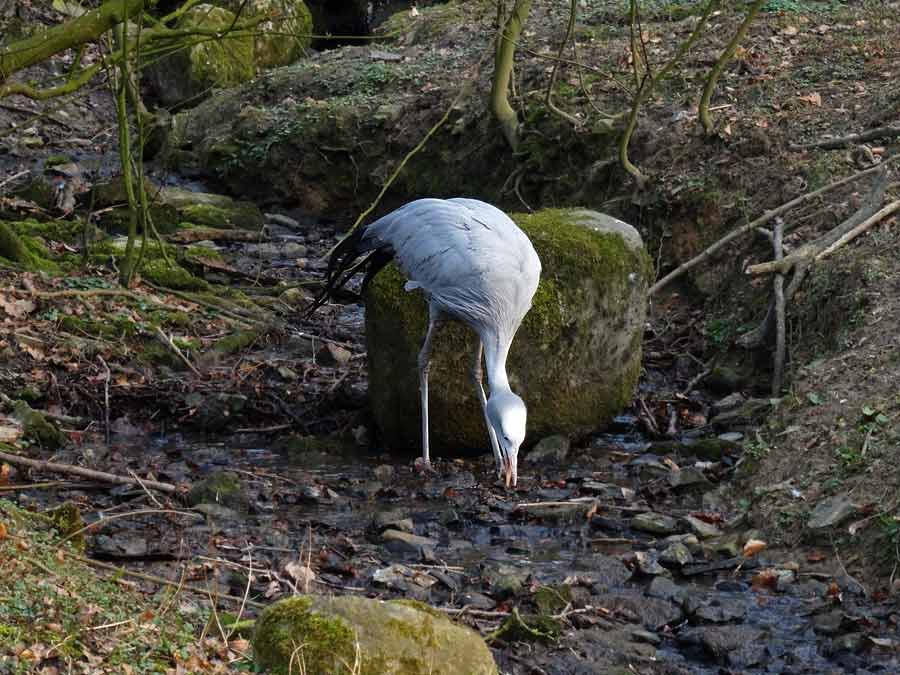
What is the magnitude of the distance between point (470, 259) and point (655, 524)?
5.55 ft

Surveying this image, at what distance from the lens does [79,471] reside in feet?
20.3

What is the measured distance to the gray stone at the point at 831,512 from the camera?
19.5ft

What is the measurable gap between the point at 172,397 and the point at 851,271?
4.42 metres

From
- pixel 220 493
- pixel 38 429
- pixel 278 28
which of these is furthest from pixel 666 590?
pixel 278 28

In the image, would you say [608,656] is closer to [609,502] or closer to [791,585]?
[791,585]

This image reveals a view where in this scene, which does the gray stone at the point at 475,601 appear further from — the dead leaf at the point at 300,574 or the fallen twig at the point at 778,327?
the fallen twig at the point at 778,327

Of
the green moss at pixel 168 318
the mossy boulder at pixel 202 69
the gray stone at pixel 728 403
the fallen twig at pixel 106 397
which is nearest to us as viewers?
the fallen twig at pixel 106 397

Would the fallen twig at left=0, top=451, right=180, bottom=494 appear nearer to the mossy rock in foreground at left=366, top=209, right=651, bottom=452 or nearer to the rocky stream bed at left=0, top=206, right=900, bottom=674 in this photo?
the rocky stream bed at left=0, top=206, right=900, bottom=674

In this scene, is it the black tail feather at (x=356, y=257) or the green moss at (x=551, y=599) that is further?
the black tail feather at (x=356, y=257)

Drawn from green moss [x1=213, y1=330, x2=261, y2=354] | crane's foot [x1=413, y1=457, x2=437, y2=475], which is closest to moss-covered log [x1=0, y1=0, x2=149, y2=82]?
green moss [x1=213, y1=330, x2=261, y2=354]

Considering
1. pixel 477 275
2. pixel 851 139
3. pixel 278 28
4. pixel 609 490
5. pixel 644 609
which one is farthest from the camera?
pixel 278 28

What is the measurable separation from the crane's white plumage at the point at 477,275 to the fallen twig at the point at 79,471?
1608 millimetres

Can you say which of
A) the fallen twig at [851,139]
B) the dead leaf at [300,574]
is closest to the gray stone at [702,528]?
the dead leaf at [300,574]

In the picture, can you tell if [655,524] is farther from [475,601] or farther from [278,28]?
[278,28]
